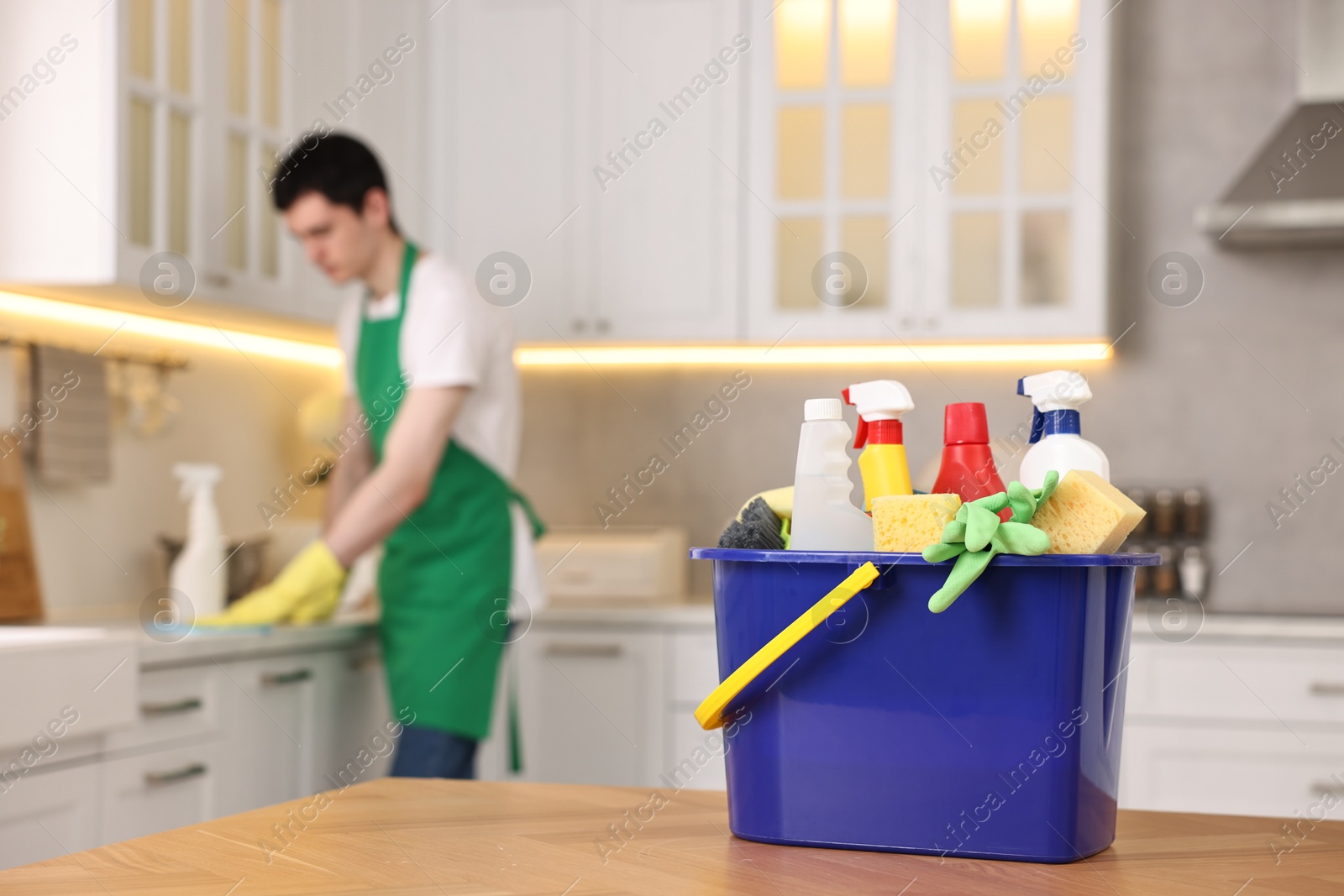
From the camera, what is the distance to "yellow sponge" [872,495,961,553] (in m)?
0.58

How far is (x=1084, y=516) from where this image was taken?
58 cm

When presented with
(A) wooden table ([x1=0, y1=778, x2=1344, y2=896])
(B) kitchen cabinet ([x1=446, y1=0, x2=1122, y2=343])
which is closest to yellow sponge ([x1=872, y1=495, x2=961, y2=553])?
(A) wooden table ([x1=0, y1=778, x2=1344, y2=896])

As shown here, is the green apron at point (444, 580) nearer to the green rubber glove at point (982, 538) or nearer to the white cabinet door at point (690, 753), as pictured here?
the white cabinet door at point (690, 753)

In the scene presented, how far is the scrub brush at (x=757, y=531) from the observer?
635 millimetres

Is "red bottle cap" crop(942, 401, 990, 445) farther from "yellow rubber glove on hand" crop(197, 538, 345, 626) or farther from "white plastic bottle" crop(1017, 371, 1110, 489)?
"yellow rubber glove on hand" crop(197, 538, 345, 626)

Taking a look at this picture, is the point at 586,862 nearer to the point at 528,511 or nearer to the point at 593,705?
the point at 528,511

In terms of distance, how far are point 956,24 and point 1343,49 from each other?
0.72 m

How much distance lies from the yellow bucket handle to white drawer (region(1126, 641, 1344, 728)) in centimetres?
184

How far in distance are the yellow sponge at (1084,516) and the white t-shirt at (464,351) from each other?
4.92 ft

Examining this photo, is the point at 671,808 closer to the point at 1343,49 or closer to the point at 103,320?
the point at 103,320

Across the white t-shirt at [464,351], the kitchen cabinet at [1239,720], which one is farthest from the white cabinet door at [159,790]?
the kitchen cabinet at [1239,720]

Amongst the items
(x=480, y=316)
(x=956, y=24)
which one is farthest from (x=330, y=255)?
(x=956, y=24)

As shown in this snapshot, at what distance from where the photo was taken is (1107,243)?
2.64m

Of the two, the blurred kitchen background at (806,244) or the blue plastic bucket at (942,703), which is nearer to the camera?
the blue plastic bucket at (942,703)
